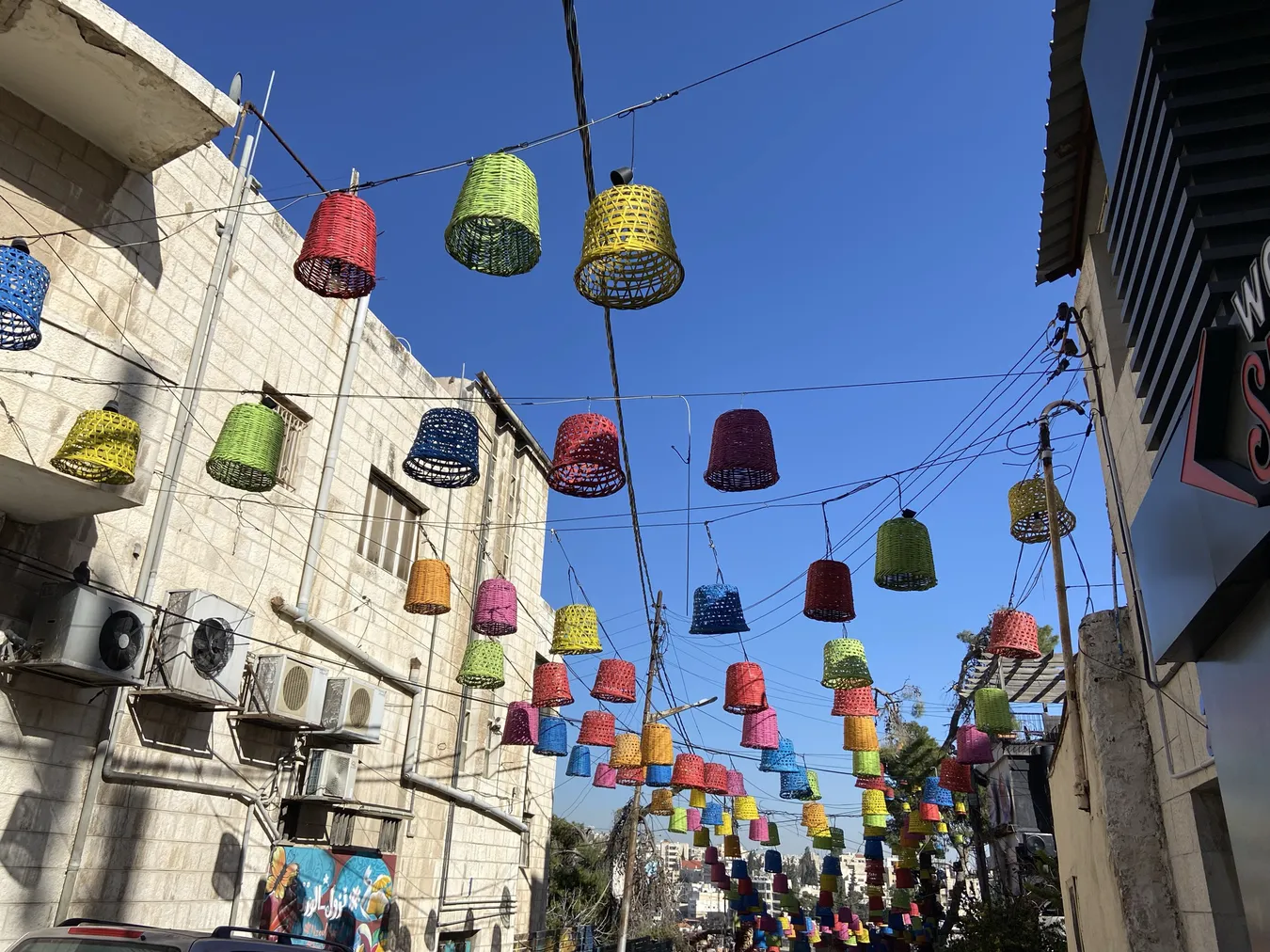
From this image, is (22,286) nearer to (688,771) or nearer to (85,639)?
(85,639)

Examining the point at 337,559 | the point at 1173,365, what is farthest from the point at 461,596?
the point at 1173,365

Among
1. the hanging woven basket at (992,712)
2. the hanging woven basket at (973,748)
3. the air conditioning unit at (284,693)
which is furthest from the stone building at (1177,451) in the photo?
the air conditioning unit at (284,693)

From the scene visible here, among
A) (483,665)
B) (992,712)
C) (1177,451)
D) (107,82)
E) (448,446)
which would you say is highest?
(107,82)

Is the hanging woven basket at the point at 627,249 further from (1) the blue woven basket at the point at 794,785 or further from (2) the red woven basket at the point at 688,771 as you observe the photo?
(1) the blue woven basket at the point at 794,785

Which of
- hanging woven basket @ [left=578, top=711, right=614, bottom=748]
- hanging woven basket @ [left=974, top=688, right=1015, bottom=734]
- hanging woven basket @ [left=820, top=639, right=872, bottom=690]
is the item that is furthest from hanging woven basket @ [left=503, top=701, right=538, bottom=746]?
hanging woven basket @ [left=974, top=688, right=1015, bottom=734]

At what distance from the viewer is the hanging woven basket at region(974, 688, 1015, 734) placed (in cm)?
1202

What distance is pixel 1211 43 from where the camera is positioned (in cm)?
390

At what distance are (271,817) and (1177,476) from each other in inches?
361

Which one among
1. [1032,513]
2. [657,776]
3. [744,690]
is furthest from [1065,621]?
[657,776]

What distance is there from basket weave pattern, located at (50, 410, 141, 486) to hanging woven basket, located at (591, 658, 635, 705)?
22.1 ft

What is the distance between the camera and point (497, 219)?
5664mm

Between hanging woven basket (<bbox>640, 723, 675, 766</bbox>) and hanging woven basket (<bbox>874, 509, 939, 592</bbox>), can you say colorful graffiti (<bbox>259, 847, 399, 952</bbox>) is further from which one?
hanging woven basket (<bbox>874, 509, 939, 592</bbox>)

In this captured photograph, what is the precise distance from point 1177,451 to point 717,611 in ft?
22.2

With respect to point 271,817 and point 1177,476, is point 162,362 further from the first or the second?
point 1177,476
